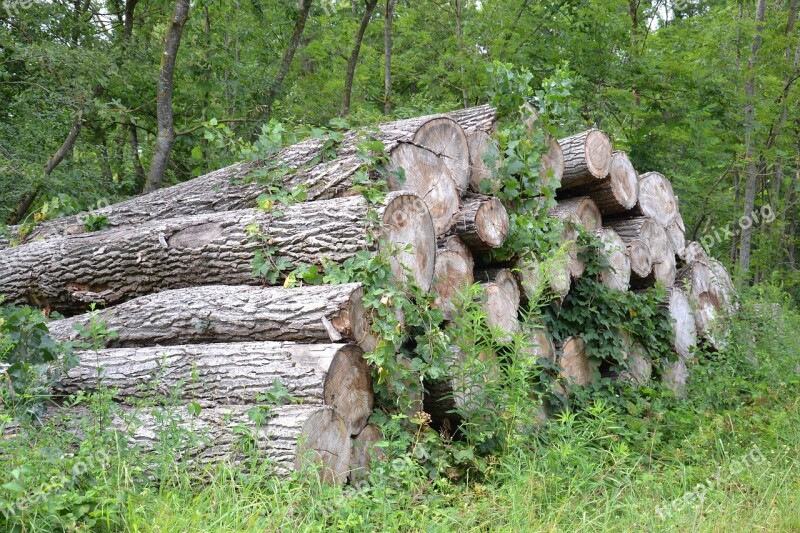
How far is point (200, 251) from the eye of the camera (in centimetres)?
517

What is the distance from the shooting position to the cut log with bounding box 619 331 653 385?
6566 millimetres

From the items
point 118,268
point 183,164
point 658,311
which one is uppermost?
point 183,164

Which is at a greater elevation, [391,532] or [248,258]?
[248,258]

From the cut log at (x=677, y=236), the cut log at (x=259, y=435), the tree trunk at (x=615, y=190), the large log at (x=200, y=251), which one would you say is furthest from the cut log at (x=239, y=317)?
the cut log at (x=677, y=236)

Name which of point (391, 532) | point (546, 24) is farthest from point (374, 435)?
point (546, 24)

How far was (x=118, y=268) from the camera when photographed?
566 centimetres

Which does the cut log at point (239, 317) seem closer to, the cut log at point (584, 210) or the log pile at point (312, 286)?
the log pile at point (312, 286)

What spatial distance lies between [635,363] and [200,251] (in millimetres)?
3988

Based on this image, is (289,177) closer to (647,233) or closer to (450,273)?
(450,273)

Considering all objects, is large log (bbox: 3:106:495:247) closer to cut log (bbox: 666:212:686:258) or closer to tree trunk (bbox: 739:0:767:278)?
cut log (bbox: 666:212:686:258)

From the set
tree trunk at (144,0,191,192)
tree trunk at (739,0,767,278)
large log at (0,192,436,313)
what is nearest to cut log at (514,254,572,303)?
large log at (0,192,436,313)

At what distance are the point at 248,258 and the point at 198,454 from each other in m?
1.60

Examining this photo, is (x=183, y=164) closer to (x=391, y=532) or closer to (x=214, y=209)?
(x=214, y=209)

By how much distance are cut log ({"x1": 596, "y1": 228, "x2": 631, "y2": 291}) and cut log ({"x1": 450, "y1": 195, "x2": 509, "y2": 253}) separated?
54.3 inches
